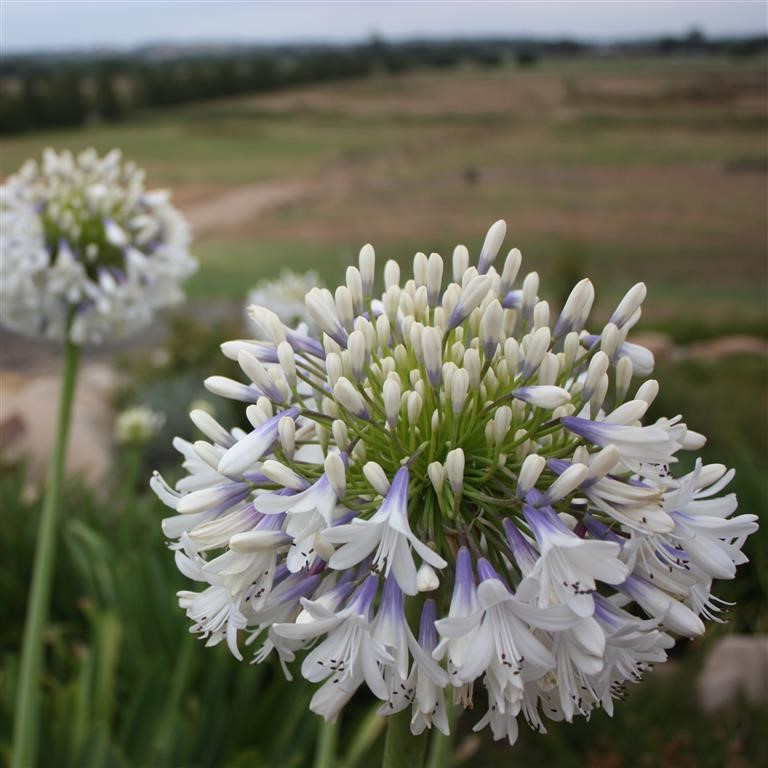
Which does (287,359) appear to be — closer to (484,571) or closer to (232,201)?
(484,571)

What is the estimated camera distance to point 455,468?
3.04ft

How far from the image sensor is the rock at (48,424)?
16.2ft

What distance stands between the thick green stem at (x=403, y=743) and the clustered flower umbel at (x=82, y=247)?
1.51m

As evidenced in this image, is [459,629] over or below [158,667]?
over

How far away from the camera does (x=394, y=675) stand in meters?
0.90

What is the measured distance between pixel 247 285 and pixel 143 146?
2098 mm

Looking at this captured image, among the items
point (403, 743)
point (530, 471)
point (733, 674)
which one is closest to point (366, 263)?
point (530, 471)

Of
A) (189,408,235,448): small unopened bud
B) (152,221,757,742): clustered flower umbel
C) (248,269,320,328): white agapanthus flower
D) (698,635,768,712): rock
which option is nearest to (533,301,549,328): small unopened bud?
(152,221,757,742): clustered flower umbel

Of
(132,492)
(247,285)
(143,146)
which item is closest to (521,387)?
(132,492)

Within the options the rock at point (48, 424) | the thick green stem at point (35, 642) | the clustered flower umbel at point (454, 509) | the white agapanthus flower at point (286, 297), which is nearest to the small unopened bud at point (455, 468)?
the clustered flower umbel at point (454, 509)

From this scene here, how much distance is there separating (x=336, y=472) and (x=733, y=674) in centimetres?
250

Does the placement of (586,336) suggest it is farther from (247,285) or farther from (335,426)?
(247,285)

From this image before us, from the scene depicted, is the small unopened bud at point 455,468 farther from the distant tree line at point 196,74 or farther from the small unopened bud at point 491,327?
the distant tree line at point 196,74

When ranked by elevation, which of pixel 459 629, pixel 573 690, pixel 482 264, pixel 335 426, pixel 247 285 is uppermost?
pixel 482 264
